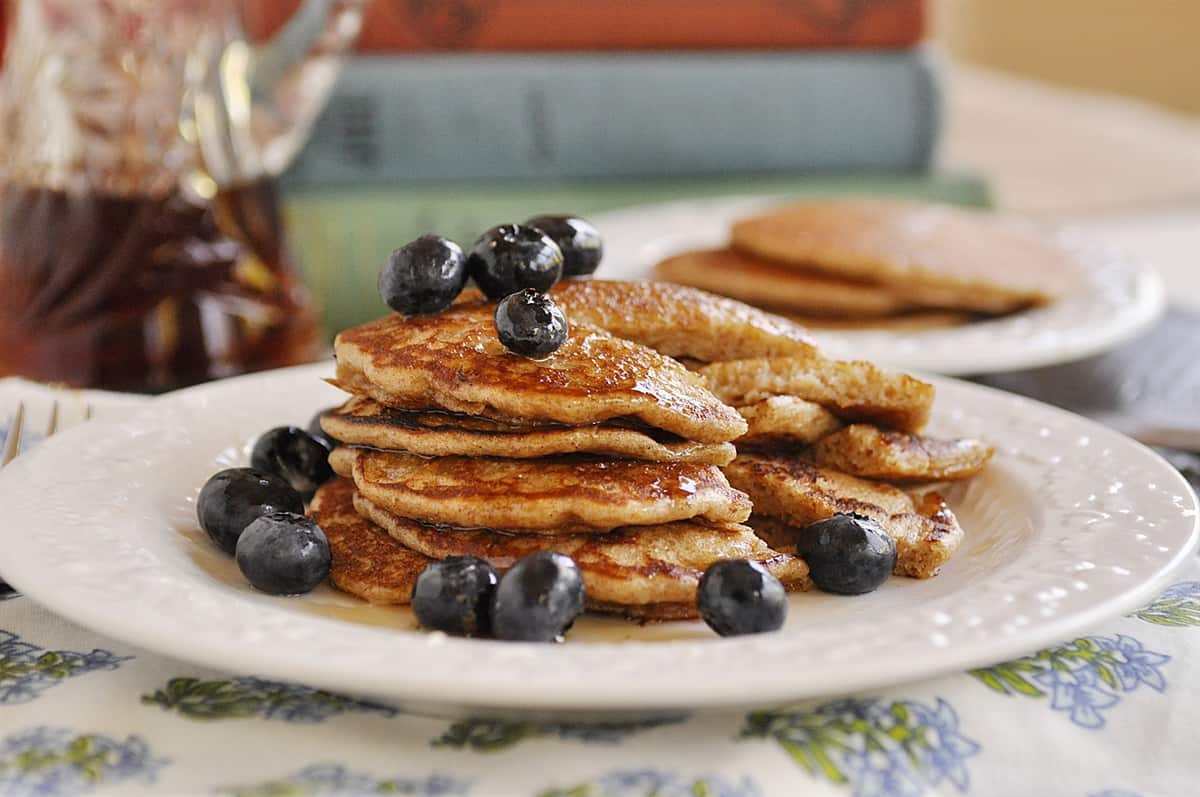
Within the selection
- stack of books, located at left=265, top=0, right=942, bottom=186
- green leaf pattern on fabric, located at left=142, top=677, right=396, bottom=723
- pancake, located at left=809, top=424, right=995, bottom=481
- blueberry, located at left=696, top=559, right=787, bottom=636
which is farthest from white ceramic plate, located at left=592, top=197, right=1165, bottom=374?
green leaf pattern on fabric, located at left=142, top=677, right=396, bottom=723

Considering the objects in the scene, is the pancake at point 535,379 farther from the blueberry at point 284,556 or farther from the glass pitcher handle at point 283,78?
the glass pitcher handle at point 283,78

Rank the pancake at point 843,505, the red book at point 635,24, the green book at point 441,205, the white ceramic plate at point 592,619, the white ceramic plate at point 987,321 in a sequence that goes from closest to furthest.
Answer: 1. the white ceramic plate at point 592,619
2. the pancake at point 843,505
3. the white ceramic plate at point 987,321
4. the green book at point 441,205
5. the red book at point 635,24

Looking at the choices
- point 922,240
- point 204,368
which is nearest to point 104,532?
point 204,368

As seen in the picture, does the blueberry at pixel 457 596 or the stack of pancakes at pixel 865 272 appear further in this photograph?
the stack of pancakes at pixel 865 272

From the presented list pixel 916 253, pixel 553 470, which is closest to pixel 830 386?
pixel 553 470

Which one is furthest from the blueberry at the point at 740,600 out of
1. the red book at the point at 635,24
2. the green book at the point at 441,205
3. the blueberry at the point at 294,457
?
the red book at the point at 635,24

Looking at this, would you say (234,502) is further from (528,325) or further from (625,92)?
(625,92)

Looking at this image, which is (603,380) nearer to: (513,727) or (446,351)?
(446,351)
